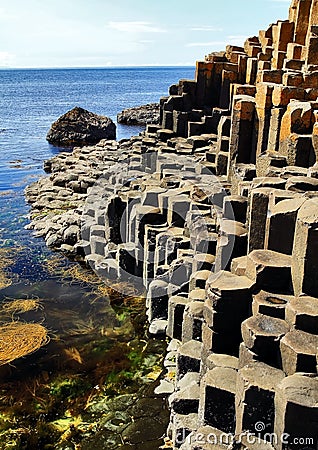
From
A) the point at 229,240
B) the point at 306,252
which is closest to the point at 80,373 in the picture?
the point at 229,240

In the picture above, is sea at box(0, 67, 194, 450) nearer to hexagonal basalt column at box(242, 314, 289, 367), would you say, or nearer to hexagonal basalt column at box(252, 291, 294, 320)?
hexagonal basalt column at box(242, 314, 289, 367)

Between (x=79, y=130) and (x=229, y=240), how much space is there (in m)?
28.0

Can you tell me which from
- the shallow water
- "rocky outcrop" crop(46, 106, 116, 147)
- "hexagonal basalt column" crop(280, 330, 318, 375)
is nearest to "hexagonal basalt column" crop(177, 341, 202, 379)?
the shallow water

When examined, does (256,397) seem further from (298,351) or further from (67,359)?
(67,359)

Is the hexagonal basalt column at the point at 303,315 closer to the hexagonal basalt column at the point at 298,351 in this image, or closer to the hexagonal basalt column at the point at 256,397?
the hexagonal basalt column at the point at 298,351

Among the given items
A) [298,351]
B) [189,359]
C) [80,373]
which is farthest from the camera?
[80,373]

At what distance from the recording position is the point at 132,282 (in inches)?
414

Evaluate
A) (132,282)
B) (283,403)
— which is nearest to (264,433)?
(283,403)

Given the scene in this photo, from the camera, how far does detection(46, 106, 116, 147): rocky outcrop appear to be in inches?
1304

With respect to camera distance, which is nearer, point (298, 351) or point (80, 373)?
point (298, 351)

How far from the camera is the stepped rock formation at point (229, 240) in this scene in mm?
4812

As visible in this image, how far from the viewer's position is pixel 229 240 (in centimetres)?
692

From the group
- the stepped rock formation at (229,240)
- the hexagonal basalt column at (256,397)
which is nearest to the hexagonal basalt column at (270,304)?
the stepped rock formation at (229,240)

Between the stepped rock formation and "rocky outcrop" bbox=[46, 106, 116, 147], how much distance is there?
16639 mm
